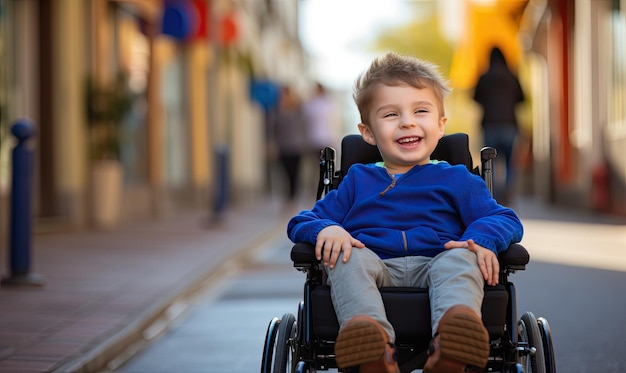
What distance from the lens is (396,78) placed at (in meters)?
3.79

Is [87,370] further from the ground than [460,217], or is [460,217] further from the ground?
[460,217]

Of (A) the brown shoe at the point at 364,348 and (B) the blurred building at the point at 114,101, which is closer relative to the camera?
(A) the brown shoe at the point at 364,348

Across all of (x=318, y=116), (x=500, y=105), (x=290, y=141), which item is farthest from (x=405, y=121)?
(x=318, y=116)

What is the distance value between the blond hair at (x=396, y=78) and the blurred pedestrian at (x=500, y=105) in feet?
30.6

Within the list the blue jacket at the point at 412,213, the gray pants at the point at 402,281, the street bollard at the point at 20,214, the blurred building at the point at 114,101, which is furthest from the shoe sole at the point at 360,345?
the blurred building at the point at 114,101

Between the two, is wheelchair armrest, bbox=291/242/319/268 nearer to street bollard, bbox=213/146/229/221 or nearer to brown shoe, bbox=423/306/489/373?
brown shoe, bbox=423/306/489/373

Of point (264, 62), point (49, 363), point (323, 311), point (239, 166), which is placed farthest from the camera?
point (264, 62)

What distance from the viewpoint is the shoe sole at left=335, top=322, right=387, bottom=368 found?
3.19 metres

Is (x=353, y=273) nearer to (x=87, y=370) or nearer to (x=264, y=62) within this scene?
(x=87, y=370)

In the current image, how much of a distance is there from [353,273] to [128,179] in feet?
44.9

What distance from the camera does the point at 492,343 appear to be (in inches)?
144

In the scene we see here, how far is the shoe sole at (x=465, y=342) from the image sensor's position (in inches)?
124

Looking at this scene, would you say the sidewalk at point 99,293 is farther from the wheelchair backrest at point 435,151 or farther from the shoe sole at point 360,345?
the shoe sole at point 360,345

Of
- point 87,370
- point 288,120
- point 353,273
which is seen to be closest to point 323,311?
point 353,273
